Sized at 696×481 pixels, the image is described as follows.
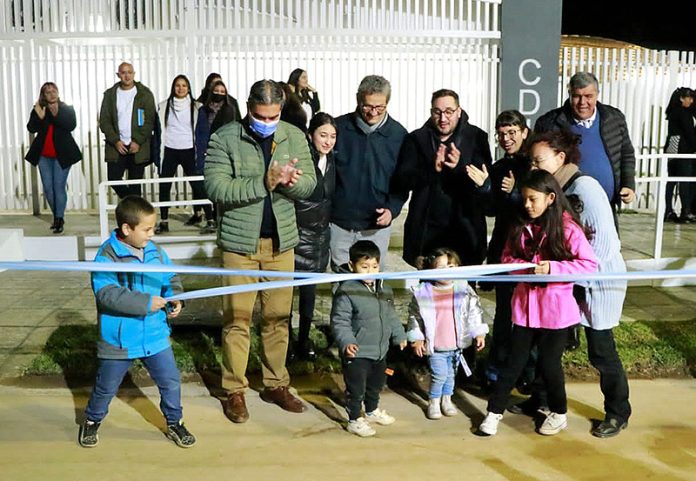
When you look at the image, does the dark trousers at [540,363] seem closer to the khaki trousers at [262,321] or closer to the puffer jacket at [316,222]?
the khaki trousers at [262,321]

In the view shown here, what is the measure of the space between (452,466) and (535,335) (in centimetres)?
91

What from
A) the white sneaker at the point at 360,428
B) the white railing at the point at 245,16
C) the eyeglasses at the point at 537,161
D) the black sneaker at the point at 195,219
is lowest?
the white sneaker at the point at 360,428

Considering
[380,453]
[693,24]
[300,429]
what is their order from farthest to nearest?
[693,24] < [300,429] < [380,453]

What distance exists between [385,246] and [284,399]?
1302 millimetres

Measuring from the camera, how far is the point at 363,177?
18.9ft

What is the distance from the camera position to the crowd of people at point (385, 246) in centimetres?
475

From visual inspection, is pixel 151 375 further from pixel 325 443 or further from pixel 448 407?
pixel 448 407

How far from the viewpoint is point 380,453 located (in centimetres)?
474

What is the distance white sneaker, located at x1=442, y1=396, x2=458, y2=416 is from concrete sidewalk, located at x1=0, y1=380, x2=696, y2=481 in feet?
0.20

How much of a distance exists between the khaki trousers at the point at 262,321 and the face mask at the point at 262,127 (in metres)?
0.63

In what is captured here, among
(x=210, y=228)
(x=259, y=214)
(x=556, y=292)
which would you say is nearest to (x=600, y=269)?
(x=556, y=292)

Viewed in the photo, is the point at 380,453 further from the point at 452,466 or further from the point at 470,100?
the point at 470,100

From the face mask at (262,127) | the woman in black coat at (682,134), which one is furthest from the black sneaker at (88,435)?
the woman in black coat at (682,134)

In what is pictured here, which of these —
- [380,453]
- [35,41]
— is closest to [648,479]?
[380,453]
